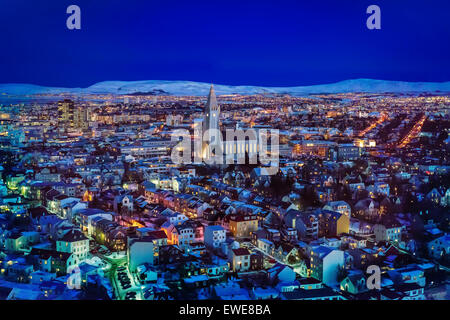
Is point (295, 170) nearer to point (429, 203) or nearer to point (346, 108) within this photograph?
point (429, 203)

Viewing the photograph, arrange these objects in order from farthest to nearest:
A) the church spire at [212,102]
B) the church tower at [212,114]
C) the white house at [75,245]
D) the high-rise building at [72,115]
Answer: the high-rise building at [72,115] < the church tower at [212,114] < the church spire at [212,102] < the white house at [75,245]

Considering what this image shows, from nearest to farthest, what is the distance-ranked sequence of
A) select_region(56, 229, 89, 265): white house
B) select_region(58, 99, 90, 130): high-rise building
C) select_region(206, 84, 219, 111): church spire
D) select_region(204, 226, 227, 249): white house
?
select_region(56, 229, 89, 265): white house
select_region(204, 226, 227, 249): white house
select_region(206, 84, 219, 111): church spire
select_region(58, 99, 90, 130): high-rise building

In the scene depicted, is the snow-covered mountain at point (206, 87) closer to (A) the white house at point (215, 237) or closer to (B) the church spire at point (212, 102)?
(B) the church spire at point (212, 102)

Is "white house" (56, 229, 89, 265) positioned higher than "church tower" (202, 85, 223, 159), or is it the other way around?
"church tower" (202, 85, 223, 159)

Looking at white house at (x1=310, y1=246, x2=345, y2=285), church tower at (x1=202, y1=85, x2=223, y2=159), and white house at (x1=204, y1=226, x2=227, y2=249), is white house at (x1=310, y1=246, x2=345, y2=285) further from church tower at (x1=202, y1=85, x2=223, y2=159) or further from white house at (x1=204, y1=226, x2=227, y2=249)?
church tower at (x1=202, y1=85, x2=223, y2=159)

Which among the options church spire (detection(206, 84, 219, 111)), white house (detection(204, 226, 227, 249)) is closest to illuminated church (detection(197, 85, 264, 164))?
church spire (detection(206, 84, 219, 111))

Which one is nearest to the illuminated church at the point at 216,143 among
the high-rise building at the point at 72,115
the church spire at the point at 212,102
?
Answer: the church spire at the point at 212,102

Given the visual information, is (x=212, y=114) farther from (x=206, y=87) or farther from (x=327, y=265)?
(x=327, y=265)

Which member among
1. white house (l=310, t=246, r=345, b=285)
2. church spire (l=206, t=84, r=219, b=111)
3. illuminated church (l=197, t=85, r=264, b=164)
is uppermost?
church spire (l=206, t=84, r=219, b=111)

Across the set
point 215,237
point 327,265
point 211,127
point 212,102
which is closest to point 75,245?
point 215,237

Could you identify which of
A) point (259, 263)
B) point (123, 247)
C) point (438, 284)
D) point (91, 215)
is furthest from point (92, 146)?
point (438, 284)

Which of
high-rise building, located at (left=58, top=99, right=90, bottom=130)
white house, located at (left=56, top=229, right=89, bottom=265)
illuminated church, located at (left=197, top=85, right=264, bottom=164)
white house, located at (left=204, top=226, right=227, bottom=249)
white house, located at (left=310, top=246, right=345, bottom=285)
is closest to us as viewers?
white house, located at (left=310, top=246, right=345, bottom=285)
